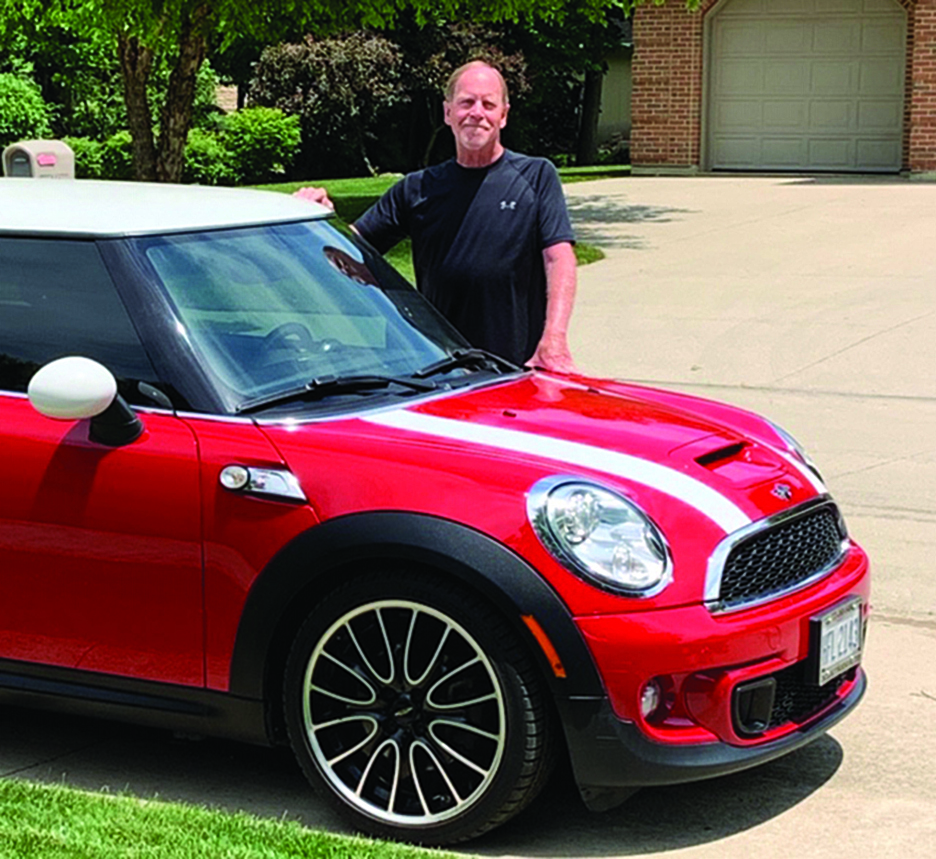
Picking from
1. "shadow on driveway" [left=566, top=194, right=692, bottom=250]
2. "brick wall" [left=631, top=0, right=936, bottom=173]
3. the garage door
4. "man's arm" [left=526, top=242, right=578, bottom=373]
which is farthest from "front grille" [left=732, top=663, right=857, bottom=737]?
"brick wall" [left=631, top=0, right=936, bottom=173]

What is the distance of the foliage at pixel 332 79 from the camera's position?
92.7ft

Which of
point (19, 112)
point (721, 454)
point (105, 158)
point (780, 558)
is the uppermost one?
point (19, 112)

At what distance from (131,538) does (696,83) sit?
24.3m

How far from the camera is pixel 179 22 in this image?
15797 millimetres

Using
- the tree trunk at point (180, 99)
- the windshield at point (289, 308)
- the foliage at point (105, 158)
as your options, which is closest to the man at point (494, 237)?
the windshield at point (289, 308)

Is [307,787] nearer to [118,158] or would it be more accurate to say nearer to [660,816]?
[660,816]

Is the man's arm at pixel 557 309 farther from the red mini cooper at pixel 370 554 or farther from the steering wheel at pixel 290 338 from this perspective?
the steering wheel at pixel 290 338

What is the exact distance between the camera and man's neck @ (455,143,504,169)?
6.34 metres

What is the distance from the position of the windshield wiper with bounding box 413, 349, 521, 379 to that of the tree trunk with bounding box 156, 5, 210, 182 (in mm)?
11653

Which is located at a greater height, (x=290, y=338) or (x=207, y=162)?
(x=290, y=338)

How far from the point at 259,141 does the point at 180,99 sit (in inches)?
439

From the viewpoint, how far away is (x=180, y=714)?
4531 mm

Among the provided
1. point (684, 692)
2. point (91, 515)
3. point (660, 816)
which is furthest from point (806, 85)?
point (684, 692)

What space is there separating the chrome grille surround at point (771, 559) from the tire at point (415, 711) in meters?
0.49
